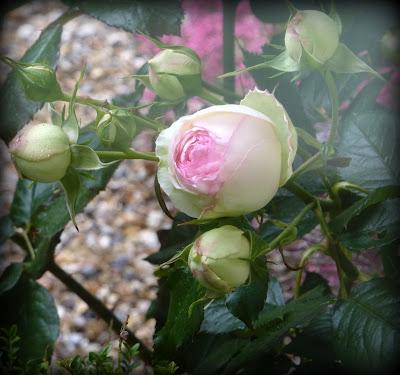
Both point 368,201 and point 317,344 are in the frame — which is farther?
point 317,344

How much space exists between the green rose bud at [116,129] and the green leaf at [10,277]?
1.04 ft

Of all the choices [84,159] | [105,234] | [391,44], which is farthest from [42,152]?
[105,234]

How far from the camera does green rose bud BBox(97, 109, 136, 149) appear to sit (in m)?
0.43

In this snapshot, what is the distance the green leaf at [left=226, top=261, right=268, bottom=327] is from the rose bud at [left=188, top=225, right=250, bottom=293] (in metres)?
0.03

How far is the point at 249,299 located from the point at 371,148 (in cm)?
18

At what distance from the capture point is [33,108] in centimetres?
59

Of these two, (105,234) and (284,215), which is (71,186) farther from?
(105,234)

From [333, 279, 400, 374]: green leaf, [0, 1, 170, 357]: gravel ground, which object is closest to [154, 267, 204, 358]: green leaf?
→ [333, 279, 400, 374]: green leaf

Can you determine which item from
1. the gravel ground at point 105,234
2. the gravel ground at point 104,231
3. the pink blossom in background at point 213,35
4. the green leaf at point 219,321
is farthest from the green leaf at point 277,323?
the gravel ground at point 104,231

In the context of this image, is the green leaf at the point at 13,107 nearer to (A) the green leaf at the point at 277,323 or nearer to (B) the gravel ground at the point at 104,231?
(A) the green leaf at the point at 277,323

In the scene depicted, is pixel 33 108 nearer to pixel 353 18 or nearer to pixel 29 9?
pixel 353 18

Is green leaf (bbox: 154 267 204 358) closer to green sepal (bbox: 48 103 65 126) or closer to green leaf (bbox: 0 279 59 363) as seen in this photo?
green sepal (bbox: 48 103 65 126)

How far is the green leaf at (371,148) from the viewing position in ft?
1.74

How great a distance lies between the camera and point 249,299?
43 centimetres
